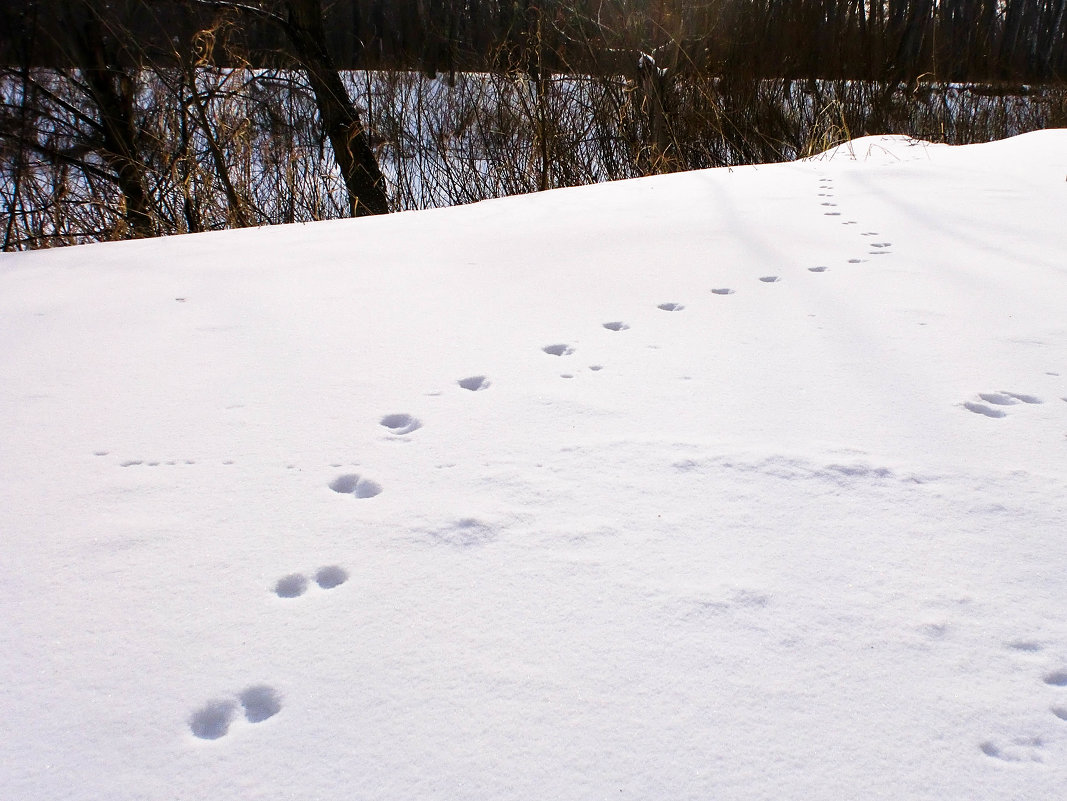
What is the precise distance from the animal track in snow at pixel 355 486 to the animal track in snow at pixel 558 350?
553 mm

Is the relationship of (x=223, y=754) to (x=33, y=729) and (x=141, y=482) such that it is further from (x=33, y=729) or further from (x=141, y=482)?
(x=141, y=482)

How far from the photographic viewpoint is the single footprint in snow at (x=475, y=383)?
1.38 m

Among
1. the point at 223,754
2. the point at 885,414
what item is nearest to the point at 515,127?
the point at 885,414

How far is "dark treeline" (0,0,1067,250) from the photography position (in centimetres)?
384

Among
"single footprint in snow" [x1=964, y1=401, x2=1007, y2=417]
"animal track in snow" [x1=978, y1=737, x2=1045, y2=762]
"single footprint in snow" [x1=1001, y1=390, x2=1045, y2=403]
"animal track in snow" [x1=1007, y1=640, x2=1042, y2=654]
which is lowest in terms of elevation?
"animal track in snow" [x1=978, y1=737, x2=1045, y2=762]

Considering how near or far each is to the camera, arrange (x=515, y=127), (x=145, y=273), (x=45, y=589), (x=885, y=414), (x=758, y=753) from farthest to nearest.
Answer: (x=515, y=127) → (x=145, y=273) → (x=885, y=414) → (x=45, y=589) → (x=758, y=753)

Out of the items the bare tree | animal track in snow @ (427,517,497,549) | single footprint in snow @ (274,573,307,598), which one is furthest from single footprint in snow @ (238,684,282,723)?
the bare tree

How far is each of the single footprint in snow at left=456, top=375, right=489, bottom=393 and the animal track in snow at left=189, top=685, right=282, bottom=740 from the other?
28.1 inches

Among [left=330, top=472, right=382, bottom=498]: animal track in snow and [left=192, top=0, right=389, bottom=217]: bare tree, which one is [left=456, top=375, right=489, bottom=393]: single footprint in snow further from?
[left=192, top=0, right=389, bottom=217]: bare tree

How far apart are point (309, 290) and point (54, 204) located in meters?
2.51

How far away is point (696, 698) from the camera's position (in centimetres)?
73

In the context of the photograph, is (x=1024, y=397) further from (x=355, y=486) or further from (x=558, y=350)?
(x=355, y=486)

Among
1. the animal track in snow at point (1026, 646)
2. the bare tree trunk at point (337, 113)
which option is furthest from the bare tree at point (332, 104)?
the animal track in snow at point (1026, 646)

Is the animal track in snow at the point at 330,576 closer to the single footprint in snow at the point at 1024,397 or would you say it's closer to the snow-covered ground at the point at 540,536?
the snow-covered ground at the point at 540,536
